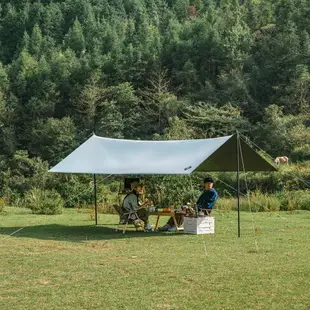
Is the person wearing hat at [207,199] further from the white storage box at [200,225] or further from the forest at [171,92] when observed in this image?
the forest at [171,92]

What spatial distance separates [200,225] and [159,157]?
5.33ft

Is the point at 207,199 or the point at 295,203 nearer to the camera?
the point at 207,199

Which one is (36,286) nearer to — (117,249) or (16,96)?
(117,249)

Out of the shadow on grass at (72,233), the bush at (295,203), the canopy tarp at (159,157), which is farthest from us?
the bush at (295,203)

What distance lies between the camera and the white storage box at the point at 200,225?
12.1 metres

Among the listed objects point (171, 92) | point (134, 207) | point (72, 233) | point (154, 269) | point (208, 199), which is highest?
point (171, 92)

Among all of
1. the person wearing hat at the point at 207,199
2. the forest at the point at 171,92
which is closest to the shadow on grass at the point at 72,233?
the person wearing hat at the point at 207,199

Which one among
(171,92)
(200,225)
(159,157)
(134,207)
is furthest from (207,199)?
(171,92)

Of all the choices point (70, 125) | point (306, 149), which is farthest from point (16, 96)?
point (306, 149)

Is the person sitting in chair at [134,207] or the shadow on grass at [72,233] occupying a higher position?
the person sitting in chair at [134,207]

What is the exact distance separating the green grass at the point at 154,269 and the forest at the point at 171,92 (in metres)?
19.0

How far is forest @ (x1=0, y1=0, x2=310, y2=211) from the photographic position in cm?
3647

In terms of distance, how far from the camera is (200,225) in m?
12.1

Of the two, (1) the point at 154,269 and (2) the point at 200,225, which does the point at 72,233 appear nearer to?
(2) the point at 200,225
